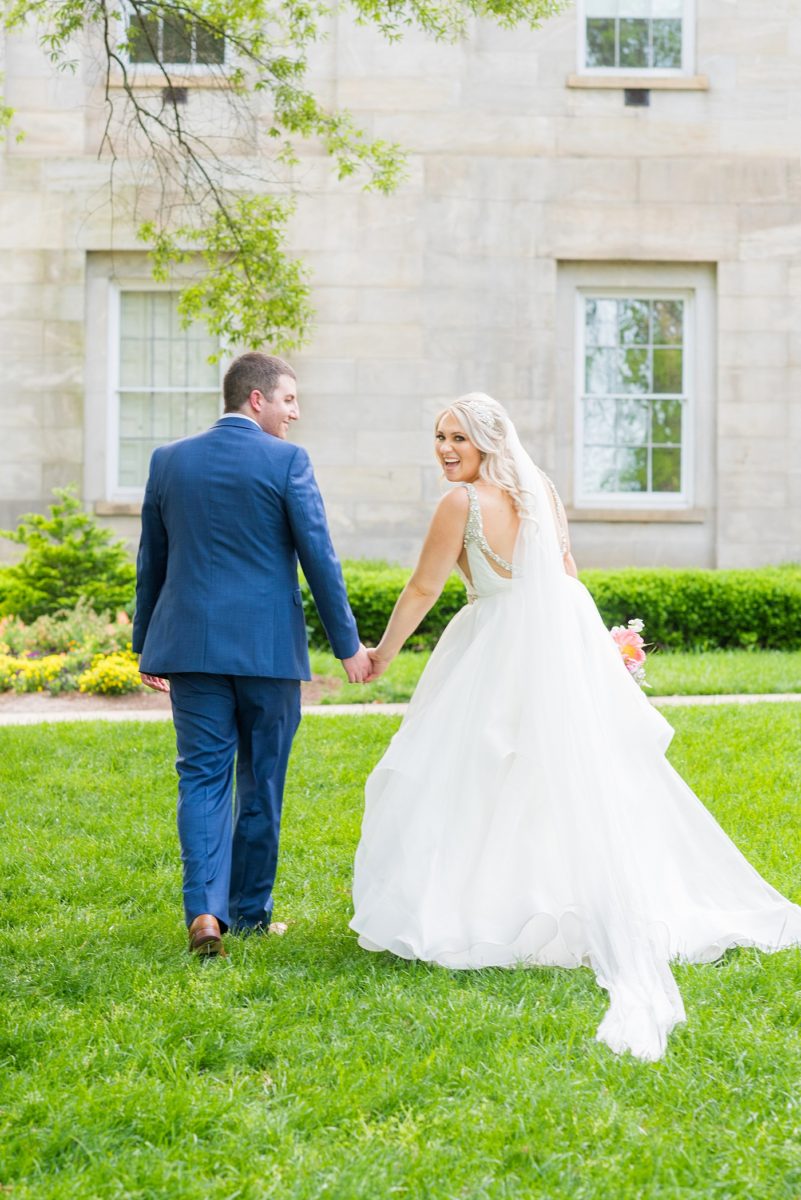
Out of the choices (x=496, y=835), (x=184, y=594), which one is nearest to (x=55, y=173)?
(x=184, y=594)

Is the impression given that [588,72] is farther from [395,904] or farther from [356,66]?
[395,904]

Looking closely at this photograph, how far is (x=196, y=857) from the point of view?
180 inches

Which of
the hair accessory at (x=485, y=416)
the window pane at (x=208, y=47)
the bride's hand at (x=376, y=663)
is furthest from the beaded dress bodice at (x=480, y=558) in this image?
the window pane at (x=208, y=47)

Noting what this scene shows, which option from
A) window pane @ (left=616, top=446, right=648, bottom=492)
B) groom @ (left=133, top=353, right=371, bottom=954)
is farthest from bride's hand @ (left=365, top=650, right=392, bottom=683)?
window pane @ (left=616, top=446, right=648, bottom=492)

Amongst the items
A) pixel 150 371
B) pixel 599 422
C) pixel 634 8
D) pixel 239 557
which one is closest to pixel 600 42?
pixel 634 8

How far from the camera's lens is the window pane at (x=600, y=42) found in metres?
14.6

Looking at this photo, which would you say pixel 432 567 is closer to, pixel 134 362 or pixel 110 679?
pixel 110 679

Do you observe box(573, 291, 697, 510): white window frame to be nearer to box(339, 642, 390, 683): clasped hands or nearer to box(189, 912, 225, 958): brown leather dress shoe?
box(339, 642, 390, 683): clasped hands

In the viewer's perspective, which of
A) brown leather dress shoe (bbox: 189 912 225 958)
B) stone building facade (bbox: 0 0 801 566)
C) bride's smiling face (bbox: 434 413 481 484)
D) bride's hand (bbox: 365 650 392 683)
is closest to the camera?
brown leather dress shoe (bbox: 189 912 225 958)

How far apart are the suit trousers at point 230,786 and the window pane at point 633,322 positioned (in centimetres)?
1085

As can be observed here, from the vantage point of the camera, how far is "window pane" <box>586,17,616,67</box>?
14.6m

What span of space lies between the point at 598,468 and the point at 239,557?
10558 millimetres

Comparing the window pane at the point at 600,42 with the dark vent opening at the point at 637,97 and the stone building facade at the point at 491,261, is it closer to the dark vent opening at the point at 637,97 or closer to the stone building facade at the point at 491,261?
the stone building facade at the point at 491,261

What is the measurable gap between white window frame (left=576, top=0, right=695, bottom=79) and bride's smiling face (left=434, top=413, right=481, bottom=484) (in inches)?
440
